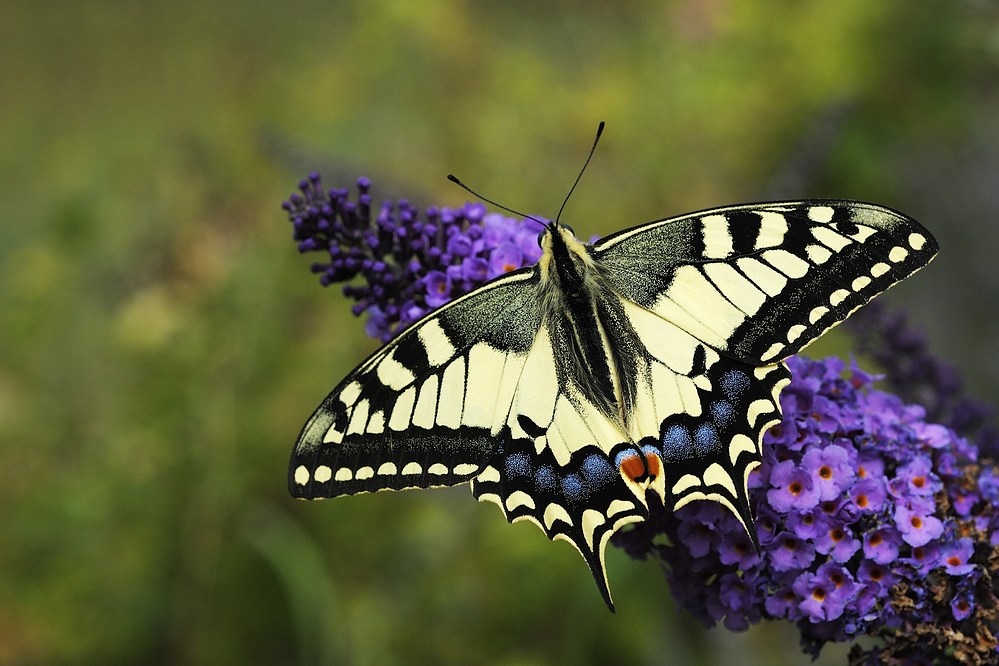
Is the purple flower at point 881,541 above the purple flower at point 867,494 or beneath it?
beneath

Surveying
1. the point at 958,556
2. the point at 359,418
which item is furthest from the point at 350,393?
the point at 958,556

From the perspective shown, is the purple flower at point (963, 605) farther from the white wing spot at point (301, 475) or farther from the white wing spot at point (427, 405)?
the white wing spot at point (301, 475)

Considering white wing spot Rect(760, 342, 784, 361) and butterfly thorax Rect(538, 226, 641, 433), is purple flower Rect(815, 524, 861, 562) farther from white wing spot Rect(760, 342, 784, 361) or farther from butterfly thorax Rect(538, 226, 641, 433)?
butterfly thorax Rect(538, 226, 641, 433)

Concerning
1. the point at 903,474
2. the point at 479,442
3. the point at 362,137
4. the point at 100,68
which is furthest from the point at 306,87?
the point at 903,474

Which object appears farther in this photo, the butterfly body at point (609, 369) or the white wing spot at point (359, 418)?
the white wing spot at point (359, 418)

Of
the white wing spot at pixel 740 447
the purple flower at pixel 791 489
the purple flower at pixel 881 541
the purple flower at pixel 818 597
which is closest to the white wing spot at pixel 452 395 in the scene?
the white wing spot at pixel 740 447

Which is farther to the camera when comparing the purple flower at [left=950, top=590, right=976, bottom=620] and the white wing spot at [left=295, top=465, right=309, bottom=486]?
the white wing spot at [left=295, top=465, right=309, bottom=486]

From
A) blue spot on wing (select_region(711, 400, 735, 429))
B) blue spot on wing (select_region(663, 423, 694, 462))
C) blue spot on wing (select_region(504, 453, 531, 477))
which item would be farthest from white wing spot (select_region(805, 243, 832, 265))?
blue spot on wing (select_region(504, 453, 531, 477))

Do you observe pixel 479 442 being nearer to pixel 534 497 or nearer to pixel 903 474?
pixel 534 497
